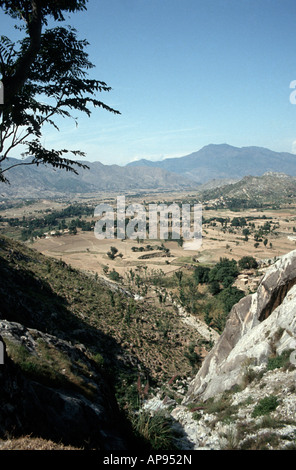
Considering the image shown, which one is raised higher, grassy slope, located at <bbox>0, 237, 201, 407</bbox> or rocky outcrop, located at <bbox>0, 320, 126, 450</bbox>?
rocky outcrop, located at <bbox>0, 320, 126, 450</bbox>

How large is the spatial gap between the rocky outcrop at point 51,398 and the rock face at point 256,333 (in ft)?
21.4

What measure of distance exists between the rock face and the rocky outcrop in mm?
6516

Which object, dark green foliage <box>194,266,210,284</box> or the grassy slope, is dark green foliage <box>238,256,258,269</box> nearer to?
dark green foliage <box>194,266,210,284</box>

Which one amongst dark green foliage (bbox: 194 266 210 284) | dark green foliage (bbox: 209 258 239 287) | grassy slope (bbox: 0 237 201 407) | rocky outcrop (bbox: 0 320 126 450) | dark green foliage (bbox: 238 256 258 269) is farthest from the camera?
dark green foliage (bbox: 238 256 258 269)

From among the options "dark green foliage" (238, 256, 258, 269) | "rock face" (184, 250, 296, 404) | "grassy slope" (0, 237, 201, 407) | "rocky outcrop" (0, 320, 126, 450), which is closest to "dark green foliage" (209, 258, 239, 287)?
"dark green foliage" (238, 256, 258, 269)

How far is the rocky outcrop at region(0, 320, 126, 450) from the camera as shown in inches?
217

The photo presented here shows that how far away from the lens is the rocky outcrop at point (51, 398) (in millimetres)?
5523

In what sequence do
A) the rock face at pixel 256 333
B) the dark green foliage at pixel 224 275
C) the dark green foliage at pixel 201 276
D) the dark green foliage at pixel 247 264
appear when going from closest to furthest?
the rock face at pixel 256 333 → the dark green foliage at pixel 224 275 → the dark green foliage at pixel 201 276 → the dark green foliage at pixel 247 264

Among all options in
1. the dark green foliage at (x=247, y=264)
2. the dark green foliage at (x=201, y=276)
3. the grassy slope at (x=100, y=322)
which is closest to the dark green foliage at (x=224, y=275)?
the dark green foliage at (x=201, y=276)

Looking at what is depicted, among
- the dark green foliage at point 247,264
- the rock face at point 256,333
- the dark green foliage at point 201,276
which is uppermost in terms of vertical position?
the rock face at point 256,333

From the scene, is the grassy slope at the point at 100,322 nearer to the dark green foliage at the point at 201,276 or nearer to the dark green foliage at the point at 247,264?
the dark green foliage at the point at 201,276

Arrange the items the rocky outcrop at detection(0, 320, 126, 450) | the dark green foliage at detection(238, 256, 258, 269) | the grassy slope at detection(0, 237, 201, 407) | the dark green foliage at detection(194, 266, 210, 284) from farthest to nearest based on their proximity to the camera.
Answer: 1. the dark green foliage at detection(238, 256, 258, 269)
2. the dark green foliage at detection(194, 266, 210, 284)
3. the grassy slope at detection(0, 237, 201, 407)
4. the rocky outcrop at detection(0, 320, 126, 450)

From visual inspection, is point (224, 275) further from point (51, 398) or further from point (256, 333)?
point (51, 398)
